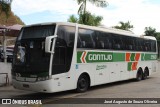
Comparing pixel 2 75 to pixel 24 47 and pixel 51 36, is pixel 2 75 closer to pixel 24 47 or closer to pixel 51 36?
pixel 24 47

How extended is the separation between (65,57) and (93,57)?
244cm

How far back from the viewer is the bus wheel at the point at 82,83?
46.0 ft

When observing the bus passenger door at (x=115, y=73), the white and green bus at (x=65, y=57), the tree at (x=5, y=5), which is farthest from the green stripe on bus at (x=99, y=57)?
the tree at (x=5, y=5)

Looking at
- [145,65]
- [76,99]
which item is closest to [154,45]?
[145,65]

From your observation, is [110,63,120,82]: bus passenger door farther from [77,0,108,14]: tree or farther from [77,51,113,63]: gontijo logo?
[77,0,108,14]: tree

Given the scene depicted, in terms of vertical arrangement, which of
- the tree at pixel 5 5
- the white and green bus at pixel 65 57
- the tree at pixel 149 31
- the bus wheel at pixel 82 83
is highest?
the tree at pixel 149 31

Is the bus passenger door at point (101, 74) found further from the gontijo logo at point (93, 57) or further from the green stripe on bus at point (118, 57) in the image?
the green stripe on bus at point (118, 57)

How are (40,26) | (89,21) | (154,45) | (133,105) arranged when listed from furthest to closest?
(89,21)
(154,45)
(40,26)
(133,105)

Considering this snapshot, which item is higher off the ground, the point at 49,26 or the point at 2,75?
the point at 49,26

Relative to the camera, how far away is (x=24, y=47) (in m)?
12.8

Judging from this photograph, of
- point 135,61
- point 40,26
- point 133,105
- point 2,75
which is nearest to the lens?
point 133,105

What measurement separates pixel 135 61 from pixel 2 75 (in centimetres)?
818

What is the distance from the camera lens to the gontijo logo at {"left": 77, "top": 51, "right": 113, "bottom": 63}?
→ 14109mm

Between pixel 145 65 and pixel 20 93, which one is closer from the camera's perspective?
pixel 20 93
